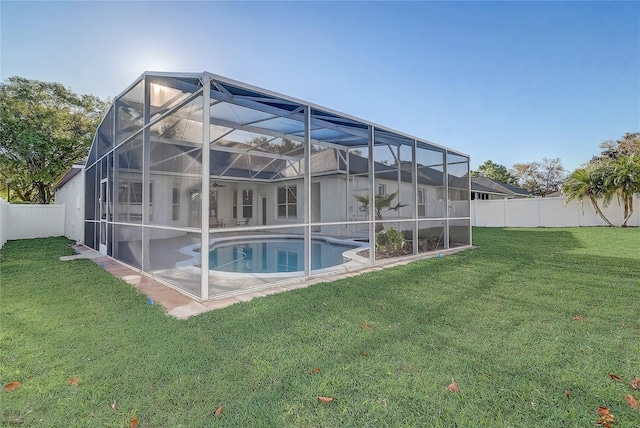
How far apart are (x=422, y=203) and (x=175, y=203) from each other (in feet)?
21.5

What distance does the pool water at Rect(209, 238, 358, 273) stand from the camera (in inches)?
270

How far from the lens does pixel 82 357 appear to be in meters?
2.82

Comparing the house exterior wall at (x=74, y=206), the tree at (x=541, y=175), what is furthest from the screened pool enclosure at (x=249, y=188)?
the tree at (x=541, y=175)

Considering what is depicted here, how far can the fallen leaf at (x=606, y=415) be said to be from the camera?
6.40 feet

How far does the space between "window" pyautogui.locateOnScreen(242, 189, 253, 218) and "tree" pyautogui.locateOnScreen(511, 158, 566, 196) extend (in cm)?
4142

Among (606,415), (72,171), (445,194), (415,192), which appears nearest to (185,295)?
(606,415)

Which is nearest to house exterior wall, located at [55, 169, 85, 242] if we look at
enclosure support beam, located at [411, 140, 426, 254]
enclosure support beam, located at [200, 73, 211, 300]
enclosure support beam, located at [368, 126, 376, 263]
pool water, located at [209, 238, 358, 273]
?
pool water, located at [209, 238, 358, 273]

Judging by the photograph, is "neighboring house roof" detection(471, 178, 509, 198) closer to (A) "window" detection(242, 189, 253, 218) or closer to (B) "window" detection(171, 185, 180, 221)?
(A) "window" detection(242, 189, 253, 218)

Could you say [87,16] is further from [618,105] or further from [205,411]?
[618,105]

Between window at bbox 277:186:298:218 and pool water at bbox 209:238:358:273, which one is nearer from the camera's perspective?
pool water at bbox 209:238:358:273

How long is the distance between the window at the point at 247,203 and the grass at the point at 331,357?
5189mm

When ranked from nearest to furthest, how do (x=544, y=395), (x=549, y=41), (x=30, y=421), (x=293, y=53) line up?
(x=30, y=421)
(x=544, y=395)
(x=293, y=53)
(x=549, y=41)

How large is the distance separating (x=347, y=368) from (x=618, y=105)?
20.2m

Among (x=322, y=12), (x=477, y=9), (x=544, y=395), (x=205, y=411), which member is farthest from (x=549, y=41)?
(x=205, y=411)
